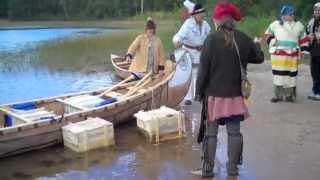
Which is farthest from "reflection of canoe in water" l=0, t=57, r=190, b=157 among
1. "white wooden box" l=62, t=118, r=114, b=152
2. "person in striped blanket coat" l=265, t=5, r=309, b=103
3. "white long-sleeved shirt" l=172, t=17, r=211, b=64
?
"person in striped blanket coat" l=265, t=5, r=309, b=103

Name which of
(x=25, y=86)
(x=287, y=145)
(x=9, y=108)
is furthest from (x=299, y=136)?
(x=25, y=86)

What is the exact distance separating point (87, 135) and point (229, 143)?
7.22 ft

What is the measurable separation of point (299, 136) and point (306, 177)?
1697mm

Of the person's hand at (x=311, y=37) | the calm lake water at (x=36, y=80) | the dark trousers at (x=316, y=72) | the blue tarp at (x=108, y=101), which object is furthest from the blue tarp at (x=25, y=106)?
the dark trousers at (x=316, y=72)

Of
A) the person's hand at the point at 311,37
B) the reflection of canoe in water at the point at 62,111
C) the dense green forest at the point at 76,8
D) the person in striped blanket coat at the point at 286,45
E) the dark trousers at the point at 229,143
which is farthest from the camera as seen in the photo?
the dense green forest at the point at 76,8

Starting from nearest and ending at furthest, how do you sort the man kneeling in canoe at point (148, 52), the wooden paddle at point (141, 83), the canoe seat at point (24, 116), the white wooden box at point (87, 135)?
the white wooden box at point (87, 135) < the canoe seat at point (24, 116) < the wooden paddle at point (141, 83) < the man kneeling in canoe at point (148, 52)

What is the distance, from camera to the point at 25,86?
1473 cm

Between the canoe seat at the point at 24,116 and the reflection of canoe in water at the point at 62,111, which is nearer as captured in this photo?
the reflection of canoe in water at the point at 62,111

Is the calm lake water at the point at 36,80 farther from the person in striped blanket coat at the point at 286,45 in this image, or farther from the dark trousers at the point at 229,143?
the dark trousers at the point at 229,143

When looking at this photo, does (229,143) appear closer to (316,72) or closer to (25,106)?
(25,106)

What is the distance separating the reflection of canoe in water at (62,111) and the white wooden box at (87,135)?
0.52ft

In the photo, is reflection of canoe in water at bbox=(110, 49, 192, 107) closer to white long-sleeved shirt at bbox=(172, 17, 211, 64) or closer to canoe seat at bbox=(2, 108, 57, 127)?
white long-sleeved shirt at bbox=(172, 17, 211, 64)

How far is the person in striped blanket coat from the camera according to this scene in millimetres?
9383

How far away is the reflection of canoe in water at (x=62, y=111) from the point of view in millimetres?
7094
